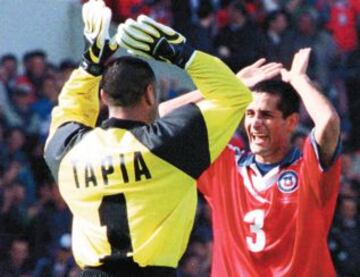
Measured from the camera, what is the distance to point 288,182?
25.5 feet

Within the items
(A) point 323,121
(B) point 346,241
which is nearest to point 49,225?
(B) point 346,241

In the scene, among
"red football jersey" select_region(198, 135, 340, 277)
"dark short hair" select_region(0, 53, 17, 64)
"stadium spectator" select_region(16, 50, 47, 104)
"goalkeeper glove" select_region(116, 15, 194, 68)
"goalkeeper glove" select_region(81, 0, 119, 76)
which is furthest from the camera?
"dark short hair" select_region(0, 53, 17, 64)

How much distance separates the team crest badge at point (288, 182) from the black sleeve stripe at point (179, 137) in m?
1.28

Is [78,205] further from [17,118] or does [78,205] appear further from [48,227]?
[17,118]

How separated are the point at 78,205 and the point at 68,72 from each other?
7.41 m

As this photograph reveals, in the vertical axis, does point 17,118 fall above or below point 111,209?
below

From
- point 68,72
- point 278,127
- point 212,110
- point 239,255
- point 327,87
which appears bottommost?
point 327,87

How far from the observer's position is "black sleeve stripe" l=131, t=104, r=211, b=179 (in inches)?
256

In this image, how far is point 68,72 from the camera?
1400cm

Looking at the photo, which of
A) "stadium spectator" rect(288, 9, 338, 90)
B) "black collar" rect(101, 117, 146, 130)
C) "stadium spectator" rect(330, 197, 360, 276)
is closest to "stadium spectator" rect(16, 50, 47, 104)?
"stadium spectator" rect(330, 197, 360, 276)

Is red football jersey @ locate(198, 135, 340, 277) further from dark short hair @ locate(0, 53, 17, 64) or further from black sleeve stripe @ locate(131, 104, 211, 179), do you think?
dark short hair @ locate(0, 53, 17, 64)

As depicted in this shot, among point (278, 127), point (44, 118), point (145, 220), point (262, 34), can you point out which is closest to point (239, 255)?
point (278, 127)

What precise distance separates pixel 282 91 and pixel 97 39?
5.20 feet

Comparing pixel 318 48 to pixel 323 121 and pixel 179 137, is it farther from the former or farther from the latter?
pixel 179 137
